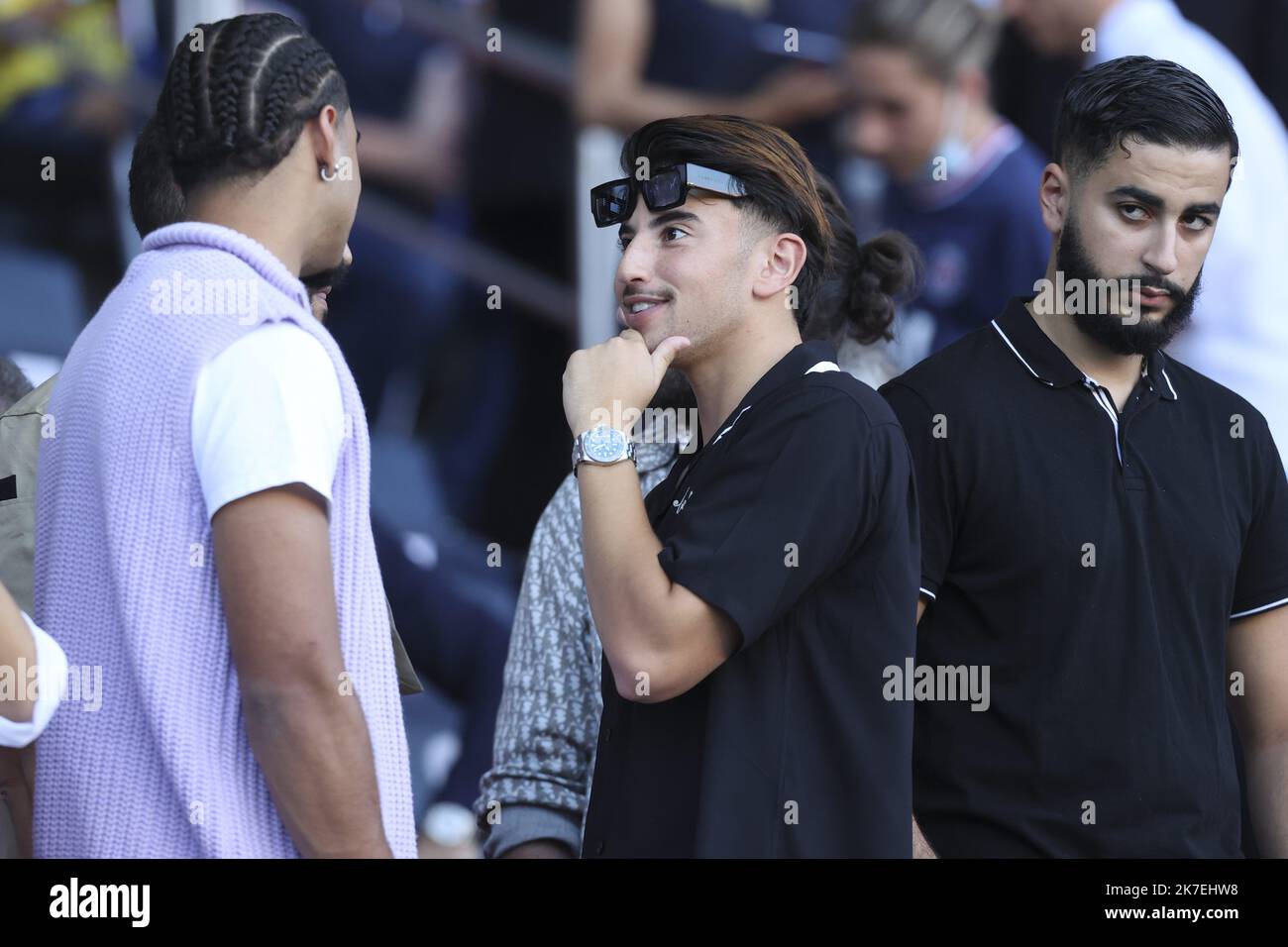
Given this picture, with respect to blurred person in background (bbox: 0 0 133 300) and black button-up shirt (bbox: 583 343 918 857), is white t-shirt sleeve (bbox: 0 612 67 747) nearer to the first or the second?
black button-up shirt (bbox: 583 343 918 857)

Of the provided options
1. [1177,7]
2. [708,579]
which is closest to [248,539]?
[708,579]

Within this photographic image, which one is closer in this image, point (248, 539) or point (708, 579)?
point (248, 539)

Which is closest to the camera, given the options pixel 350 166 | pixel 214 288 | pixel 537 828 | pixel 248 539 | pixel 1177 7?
pixel 248 539

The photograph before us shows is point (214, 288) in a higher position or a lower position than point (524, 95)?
lower

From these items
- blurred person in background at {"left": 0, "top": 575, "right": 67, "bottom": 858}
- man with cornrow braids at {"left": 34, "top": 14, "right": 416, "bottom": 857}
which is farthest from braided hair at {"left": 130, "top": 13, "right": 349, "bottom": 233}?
blurred person in background at {"left": 0, "top": 575, "right": 67, "bottom": 858}

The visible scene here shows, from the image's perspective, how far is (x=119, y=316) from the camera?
210 cm

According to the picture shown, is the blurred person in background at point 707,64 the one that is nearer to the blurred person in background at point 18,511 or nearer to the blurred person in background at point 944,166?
the blurred person in background at point 944,166

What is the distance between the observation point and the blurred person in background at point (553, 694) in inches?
102

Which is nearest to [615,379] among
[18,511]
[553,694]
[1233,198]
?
[553,694]

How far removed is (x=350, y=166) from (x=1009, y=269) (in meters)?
2.58

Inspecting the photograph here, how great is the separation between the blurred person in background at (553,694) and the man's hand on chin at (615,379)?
0.32 m

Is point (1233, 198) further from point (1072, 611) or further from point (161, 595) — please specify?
point (161, 595)
